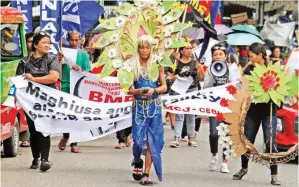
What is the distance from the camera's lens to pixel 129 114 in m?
10.9

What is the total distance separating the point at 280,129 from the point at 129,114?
2148 mm

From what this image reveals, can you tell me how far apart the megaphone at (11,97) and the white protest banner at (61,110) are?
5 cm

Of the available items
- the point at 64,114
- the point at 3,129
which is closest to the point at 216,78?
the point at 64,114

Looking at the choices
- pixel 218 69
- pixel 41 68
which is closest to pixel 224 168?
pixel 218 69

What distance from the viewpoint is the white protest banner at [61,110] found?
398 inches

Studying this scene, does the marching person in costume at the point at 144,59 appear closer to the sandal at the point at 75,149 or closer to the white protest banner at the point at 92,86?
the white protest banner at the point at 92,86

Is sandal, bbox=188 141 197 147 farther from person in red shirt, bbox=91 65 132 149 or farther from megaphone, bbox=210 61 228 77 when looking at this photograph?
megaphone, bbox=210 61 228 77

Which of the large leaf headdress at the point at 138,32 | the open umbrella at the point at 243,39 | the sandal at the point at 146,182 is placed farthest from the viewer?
the open umbrella at the point at 243,39

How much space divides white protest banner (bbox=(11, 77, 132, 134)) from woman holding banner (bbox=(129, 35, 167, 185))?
4.65 ft

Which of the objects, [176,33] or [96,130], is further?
[96,130]

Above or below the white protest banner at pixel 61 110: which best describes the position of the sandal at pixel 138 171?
below

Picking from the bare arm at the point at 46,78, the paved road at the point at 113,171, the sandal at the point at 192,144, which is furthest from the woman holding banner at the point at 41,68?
the sandal at the point at 192,144

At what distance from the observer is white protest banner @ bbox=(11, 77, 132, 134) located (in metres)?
10.1

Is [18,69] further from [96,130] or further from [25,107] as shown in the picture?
[96,130]
